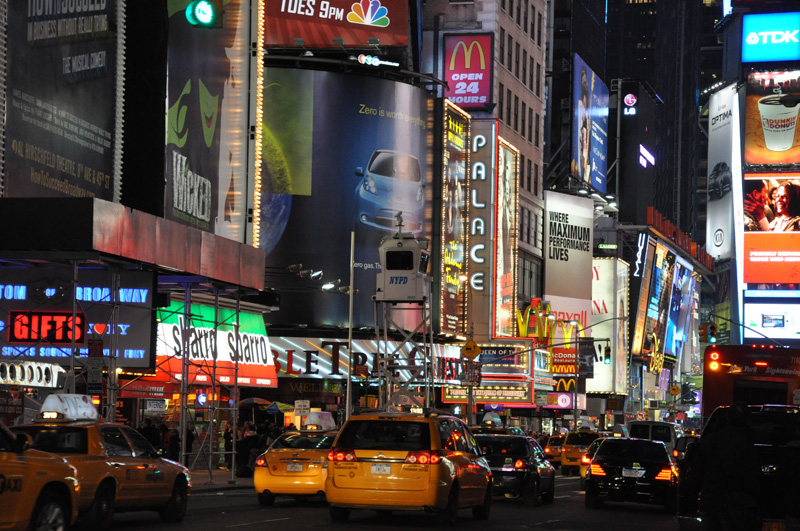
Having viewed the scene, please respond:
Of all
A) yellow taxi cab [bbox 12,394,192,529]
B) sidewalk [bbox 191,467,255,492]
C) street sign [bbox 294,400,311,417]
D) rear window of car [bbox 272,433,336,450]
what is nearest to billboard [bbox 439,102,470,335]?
street sign [bbox 294,400,311,417]

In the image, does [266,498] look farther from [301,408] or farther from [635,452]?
[301,408]

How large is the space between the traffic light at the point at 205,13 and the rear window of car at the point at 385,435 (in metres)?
19.0

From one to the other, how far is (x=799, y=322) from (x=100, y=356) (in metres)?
120

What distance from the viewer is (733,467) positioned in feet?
43.4

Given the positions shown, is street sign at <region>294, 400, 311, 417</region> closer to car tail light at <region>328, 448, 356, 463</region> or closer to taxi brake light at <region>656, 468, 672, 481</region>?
taxi brake light at <region>656, 468, 672, 481</region>

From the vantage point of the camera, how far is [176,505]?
1997 cm

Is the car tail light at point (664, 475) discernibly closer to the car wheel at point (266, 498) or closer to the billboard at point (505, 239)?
the car wheel at point (266, 498)

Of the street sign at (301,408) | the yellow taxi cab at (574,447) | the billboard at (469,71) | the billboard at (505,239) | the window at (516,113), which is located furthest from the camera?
the window at (516,113)

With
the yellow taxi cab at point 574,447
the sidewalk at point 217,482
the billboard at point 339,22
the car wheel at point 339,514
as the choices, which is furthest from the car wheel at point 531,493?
the billboard at point 339,22

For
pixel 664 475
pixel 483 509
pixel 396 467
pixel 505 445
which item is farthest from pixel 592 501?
pixel 396 467

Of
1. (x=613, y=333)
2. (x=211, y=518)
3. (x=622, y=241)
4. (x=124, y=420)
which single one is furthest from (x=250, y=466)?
(x=622, y=241)

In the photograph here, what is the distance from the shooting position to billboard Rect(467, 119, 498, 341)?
7338 cm

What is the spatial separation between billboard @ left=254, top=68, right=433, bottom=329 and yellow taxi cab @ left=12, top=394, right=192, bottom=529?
42.3m

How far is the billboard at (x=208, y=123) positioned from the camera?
112 ft
